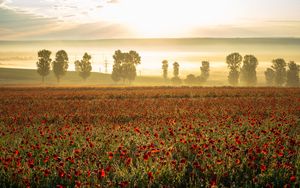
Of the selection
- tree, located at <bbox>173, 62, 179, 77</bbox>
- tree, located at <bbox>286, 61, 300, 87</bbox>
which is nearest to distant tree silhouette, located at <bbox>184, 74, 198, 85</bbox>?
tree, located at <bbox>173, 62, 179, 77</bbox>

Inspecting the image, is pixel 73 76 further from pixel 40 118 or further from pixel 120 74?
pixel 40 118

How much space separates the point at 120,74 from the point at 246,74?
43.0 m

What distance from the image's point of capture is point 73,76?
168 metres

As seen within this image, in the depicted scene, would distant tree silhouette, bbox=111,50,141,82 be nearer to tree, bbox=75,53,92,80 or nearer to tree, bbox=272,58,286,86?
tree, bbox=75,53,92,80

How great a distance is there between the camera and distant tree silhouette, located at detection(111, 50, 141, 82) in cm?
11550

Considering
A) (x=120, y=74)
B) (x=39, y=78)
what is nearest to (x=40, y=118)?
(x=120, y=74)

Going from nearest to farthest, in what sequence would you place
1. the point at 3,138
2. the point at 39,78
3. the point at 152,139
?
the point at 152,139, the point at 3,138, the point at 39,78

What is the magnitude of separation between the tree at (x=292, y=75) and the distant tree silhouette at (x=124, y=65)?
4922cm

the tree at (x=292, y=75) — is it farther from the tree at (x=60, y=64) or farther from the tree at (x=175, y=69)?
the tree at (x=60, y=64)

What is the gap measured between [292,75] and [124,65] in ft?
178

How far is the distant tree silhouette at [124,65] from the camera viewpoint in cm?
11550

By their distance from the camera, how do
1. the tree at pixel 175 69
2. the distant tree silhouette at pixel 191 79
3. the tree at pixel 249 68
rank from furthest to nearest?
the tree at pixel 175 69 < the distant tree silhouette at pixel 191 79 < the tree at pixel 249 68

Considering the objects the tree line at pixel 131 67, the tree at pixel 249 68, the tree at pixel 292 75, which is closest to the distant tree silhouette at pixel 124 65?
the tree line at pixel 131 67

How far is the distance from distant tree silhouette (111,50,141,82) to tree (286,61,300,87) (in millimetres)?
49221
